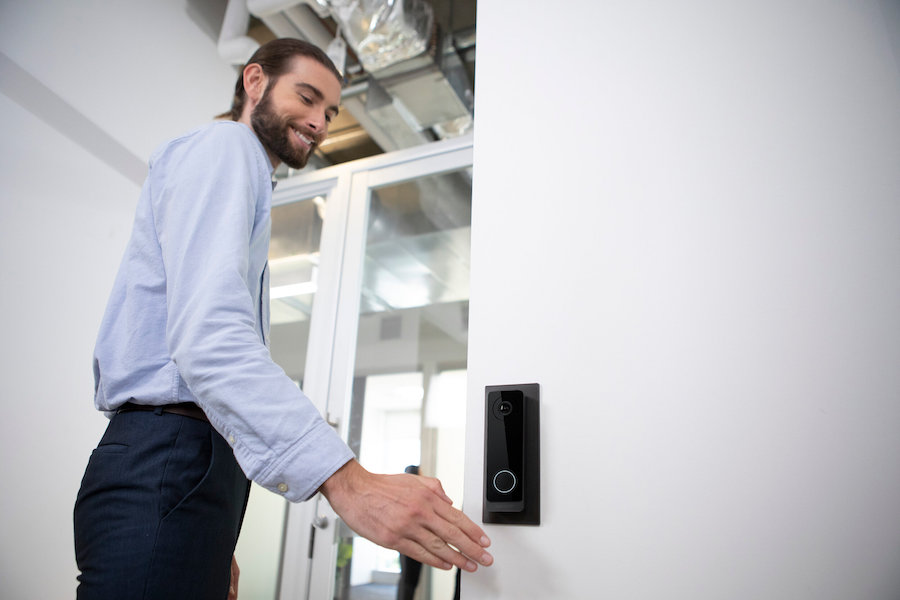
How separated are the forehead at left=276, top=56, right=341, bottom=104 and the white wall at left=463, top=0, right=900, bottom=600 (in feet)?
1.42

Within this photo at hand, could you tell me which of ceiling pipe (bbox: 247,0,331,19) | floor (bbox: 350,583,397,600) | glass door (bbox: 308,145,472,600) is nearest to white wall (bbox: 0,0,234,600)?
ceiling pipe (bbox: 247,0,331,19)

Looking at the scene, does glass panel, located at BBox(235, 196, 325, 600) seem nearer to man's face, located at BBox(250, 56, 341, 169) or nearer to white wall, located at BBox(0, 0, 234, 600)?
white wall, located at BBox(0, 0, 234, 600)

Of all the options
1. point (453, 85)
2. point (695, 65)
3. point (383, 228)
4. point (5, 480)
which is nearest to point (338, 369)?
point (383, 228)

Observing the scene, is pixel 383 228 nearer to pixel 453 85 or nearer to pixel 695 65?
pixel 453 85

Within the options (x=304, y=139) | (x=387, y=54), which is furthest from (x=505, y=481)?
(x=387, y=54)

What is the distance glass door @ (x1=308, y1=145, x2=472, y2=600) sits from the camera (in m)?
2.36

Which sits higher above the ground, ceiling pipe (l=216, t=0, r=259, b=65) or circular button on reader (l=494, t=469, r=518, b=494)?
ceiling pipe (l=216, t=0, r=259, b=65)

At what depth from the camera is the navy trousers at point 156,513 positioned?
2.38ft

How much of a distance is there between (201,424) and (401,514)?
324 mm

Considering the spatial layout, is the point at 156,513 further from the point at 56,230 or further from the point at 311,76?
the point at 56,230

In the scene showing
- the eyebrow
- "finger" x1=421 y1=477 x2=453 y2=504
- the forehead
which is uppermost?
the forehead

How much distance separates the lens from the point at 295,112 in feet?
3.88

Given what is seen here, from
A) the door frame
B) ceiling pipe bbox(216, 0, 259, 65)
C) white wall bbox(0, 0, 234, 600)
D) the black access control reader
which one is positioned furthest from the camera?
ceiling pipe bbox(216, 0, 259, 65)

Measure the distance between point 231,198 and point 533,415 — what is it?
1.61ft
